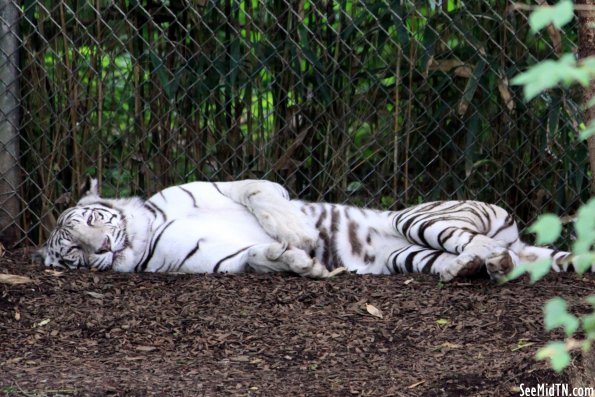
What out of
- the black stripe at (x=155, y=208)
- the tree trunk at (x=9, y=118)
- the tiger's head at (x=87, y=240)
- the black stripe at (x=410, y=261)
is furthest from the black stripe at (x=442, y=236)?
the tree trunk at (x=9, y=118)

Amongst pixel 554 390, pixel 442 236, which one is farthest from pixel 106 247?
pixel 554 390

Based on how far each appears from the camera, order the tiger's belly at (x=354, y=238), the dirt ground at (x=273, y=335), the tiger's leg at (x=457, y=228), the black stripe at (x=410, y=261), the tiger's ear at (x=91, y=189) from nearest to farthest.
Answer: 1. the dirt ground at (x=273, y=335)
2. the tiger's leg at (x=457, y=228)
3. the black stripe at (x=410, y=261)
4. the tiger's belly at (x=354, y=238)
5. the tiger's ear at (x=91, y=189)

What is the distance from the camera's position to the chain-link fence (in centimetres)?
460

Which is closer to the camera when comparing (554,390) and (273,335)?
(554,390)

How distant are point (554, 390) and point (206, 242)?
1.93 metres

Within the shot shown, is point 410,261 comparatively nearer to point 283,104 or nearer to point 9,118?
point 283,104

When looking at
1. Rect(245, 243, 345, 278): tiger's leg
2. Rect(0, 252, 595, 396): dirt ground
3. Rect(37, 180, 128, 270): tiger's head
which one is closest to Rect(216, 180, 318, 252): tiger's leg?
Rect(245, 243, 345, 278): tiger's leg

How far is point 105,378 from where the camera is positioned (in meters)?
2.88

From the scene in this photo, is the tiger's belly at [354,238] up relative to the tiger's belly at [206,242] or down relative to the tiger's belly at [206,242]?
up

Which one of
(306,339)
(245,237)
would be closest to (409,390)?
(306,339)

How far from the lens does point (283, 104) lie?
186 inches

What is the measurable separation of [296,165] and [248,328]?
4.98 feet

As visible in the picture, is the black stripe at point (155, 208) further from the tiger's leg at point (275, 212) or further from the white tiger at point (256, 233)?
the tiger's leg at point (275, 212)

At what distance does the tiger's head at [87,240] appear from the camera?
413 centimetres
